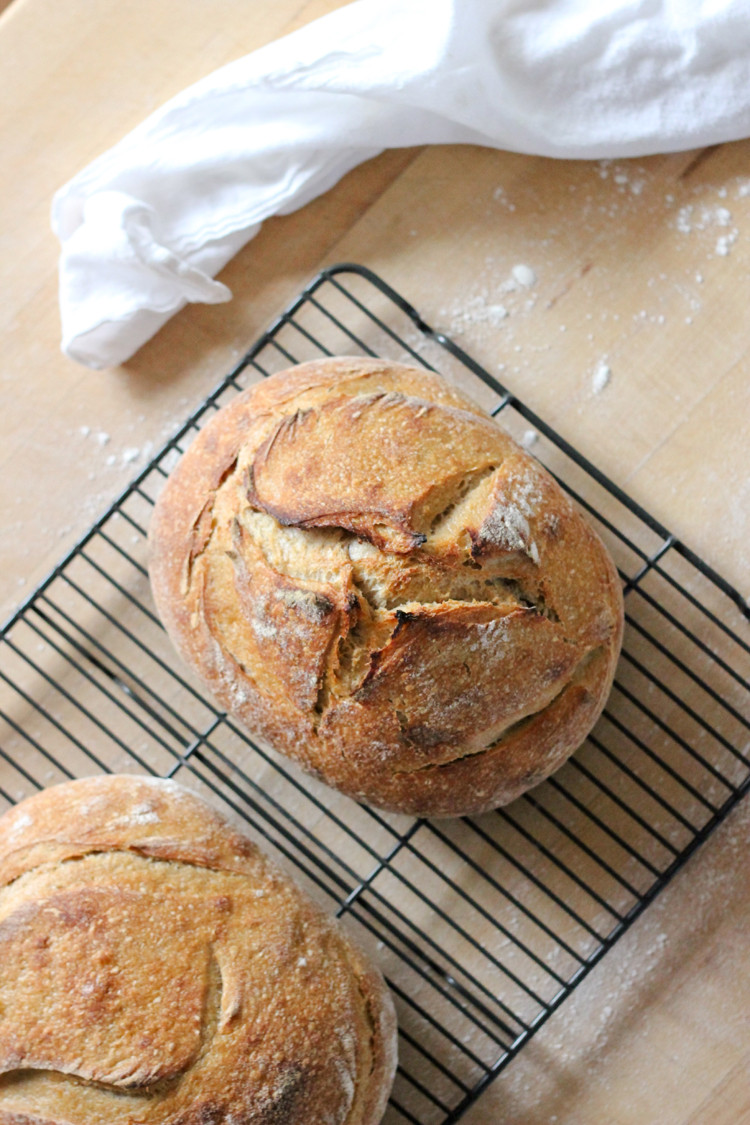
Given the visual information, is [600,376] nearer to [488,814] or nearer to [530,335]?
[530,335]

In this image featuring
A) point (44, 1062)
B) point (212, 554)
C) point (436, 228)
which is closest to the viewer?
point (44, 1062)

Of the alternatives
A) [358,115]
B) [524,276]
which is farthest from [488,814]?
[358,115]

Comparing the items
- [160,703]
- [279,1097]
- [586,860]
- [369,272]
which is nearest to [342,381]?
[369,272]

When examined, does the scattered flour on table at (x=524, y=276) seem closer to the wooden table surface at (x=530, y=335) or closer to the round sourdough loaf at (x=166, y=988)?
the wooden table surface at (x=530, y=335)

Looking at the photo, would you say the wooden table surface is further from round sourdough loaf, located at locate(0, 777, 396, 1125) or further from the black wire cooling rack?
round sourdough loaf, located at locate(0, 777, 396, 1125)

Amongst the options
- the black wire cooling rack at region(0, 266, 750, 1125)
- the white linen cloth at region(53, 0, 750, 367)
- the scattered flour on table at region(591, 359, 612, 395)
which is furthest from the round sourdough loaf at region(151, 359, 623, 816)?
the white linen cloth at region(53, 0, 750, 367)

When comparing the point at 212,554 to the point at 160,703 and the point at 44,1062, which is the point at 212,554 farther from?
the point at 44,1062

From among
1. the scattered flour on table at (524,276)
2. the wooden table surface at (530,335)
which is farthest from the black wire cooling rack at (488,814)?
the scattered flour on table at (524,276)
